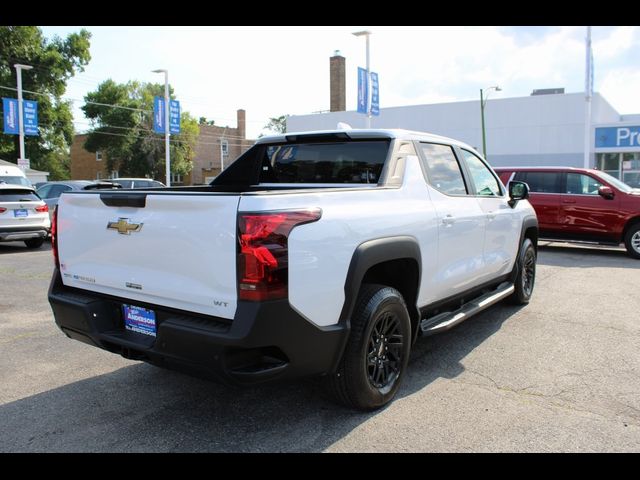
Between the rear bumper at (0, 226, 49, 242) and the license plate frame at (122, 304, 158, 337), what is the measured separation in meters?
9.66

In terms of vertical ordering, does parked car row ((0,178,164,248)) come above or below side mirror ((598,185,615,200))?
below

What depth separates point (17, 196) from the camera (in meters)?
11.7

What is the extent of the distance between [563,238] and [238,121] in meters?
52.6

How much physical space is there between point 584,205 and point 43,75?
35861 millimetres

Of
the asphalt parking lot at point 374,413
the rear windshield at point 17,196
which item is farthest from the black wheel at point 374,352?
the rear windshield at point 17,196

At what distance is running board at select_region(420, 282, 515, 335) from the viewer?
4.07 m

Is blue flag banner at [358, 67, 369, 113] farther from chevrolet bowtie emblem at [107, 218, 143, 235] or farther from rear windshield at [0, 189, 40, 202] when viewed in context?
chevrolet bowtie emblem at [107, 218, 143, 235]

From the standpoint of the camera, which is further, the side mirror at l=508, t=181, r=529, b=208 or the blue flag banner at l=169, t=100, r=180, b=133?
the blue flag banner at l=169, t=100, r=180, b=133

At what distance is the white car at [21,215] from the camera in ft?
37.2

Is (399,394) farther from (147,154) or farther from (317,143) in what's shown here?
(147,154)

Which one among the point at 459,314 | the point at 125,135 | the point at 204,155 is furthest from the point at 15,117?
the point at 204,155

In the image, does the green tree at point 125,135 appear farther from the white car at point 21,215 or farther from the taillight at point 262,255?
the taillight at point 262,255

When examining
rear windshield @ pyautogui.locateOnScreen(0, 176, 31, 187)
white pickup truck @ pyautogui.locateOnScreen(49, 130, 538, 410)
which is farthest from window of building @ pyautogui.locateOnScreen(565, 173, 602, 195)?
rear windshield @ pyautogui.locateOnScreen(0, 176, 31, 187)
